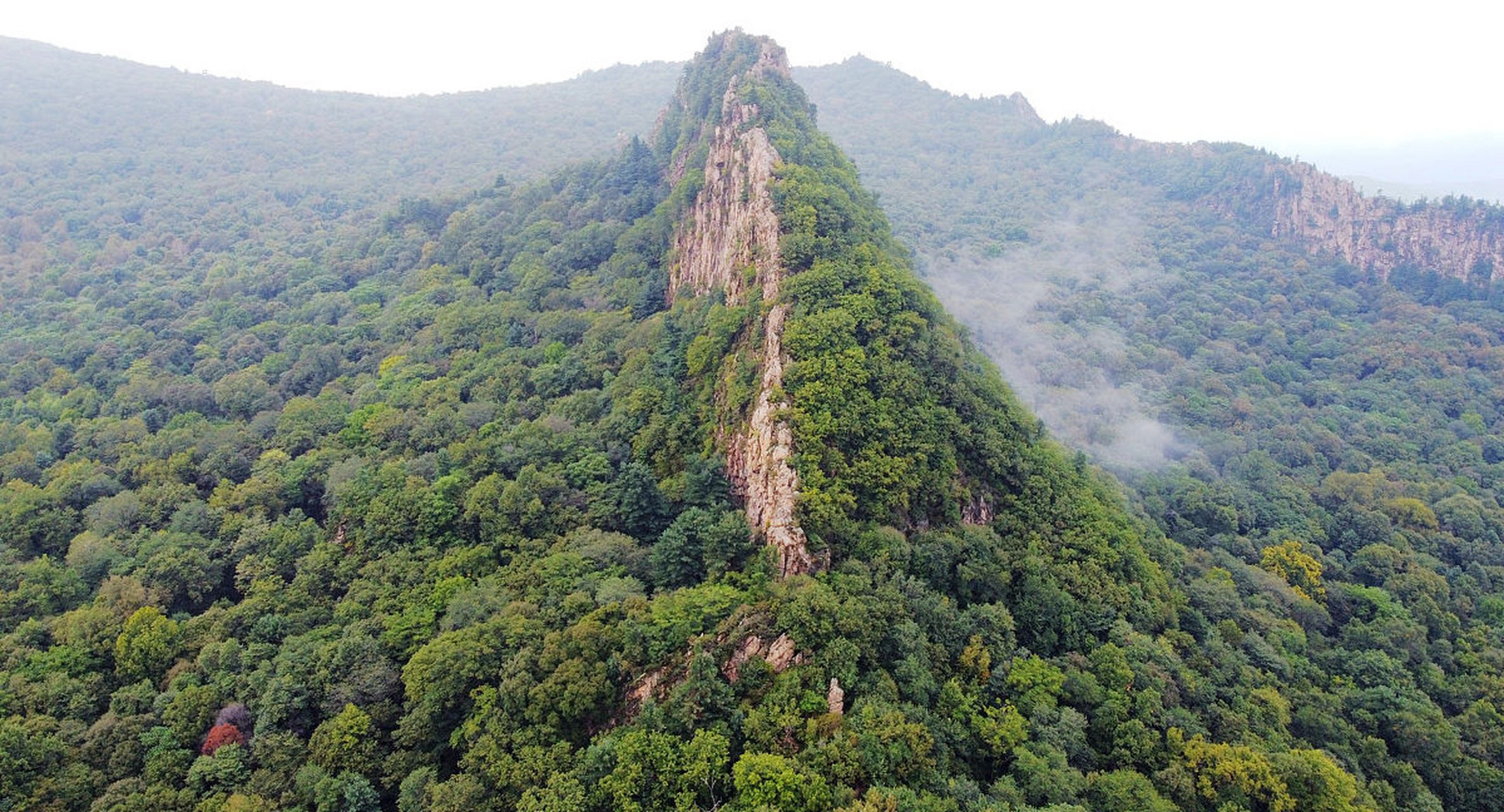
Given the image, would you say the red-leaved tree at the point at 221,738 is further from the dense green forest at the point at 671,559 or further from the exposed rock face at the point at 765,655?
the exposed rock face at the point at 765,655

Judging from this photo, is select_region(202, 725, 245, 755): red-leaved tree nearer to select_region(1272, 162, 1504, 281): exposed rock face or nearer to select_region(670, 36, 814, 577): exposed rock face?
select_region(670, 36, 814, 577): exposed rock face

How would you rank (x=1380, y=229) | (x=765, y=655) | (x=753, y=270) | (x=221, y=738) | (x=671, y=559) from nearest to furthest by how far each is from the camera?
(x=221, y=738) → (x=765, y=655) → (x=671, y=559) → (x=753, y=270) → (x=1380, y=229)

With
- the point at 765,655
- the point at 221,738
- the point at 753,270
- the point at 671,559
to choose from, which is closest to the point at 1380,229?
the point at 753,270

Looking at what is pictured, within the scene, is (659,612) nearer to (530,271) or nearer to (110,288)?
(530,271)

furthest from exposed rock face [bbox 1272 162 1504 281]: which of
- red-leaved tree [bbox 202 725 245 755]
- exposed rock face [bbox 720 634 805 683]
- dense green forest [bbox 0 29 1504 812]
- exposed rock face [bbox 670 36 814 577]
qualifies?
red-leaved tree [bbox 202 725 245 755]

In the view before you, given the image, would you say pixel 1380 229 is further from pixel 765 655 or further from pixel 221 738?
pixel 221 738

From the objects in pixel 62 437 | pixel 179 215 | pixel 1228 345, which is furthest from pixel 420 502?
pixel 1228 345
